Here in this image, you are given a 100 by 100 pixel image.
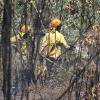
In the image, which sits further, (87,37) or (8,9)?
(87,37)

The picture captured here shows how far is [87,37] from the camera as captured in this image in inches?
174

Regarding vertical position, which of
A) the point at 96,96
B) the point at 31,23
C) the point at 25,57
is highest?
the point at 31,23

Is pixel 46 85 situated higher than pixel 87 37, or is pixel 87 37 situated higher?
pixel 87 37

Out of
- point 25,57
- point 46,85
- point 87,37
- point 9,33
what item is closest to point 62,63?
point 46,85

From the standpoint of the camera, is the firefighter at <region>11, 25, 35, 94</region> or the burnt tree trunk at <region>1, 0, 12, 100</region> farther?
the firefighter at <region>11, 25, 35, 94</region>

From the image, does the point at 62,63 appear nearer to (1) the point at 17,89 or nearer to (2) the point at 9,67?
(1) the point at 17,89

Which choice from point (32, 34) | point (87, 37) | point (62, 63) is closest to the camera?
point (87, 37)

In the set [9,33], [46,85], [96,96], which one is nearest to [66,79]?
[46,85]

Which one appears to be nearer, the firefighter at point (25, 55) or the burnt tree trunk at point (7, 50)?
the burnt tree trunk at point (7, 50)

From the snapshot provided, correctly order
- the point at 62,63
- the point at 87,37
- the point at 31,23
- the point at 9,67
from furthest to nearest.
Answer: the point at 62,63
the point at 31,23
the point at 87,37
the point at 9,67

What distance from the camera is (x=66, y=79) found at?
16.8 ft

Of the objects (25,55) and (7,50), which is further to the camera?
(25,55)

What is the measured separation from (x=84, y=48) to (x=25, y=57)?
0.68 m

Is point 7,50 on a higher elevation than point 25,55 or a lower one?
higher
